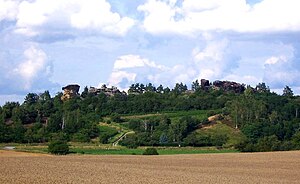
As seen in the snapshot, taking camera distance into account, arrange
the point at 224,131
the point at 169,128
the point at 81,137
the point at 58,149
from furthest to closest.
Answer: the point at 224,131
the point at 169,128
the point at 81,137
the point at 58,149

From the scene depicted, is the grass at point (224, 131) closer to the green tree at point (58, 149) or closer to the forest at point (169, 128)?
the forest at point (169, 128)

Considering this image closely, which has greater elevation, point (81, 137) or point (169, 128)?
point (169, 128)

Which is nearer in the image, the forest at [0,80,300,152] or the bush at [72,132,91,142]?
the forest at [0,80,300,152]

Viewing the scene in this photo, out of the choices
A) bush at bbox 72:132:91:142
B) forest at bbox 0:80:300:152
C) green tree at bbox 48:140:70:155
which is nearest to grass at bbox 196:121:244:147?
forest at bbox 0:80:300:152

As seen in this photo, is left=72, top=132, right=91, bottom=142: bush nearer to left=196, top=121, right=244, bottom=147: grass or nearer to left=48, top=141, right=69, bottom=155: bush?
left=196, top=121, right=244, bottom=147: grass

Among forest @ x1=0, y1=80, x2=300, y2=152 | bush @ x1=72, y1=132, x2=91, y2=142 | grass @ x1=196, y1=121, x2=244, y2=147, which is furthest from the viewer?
grass @ x1=196, y1=121, x2=244, y2=147

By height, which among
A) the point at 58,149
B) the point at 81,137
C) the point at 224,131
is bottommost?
the point at 58,149

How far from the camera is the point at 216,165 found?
293 ft

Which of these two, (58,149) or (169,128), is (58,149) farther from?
(169,128)

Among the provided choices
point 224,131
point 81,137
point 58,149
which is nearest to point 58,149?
point 58,149

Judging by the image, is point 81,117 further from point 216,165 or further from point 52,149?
point 216,165

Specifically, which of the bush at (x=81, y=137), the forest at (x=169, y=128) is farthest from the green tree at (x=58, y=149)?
the bush at (x=81, y=137)

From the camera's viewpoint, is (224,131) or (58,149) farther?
(224,131)

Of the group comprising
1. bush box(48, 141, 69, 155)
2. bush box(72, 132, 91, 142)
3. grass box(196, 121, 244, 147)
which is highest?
grass box(196, 121, 244, 147)
